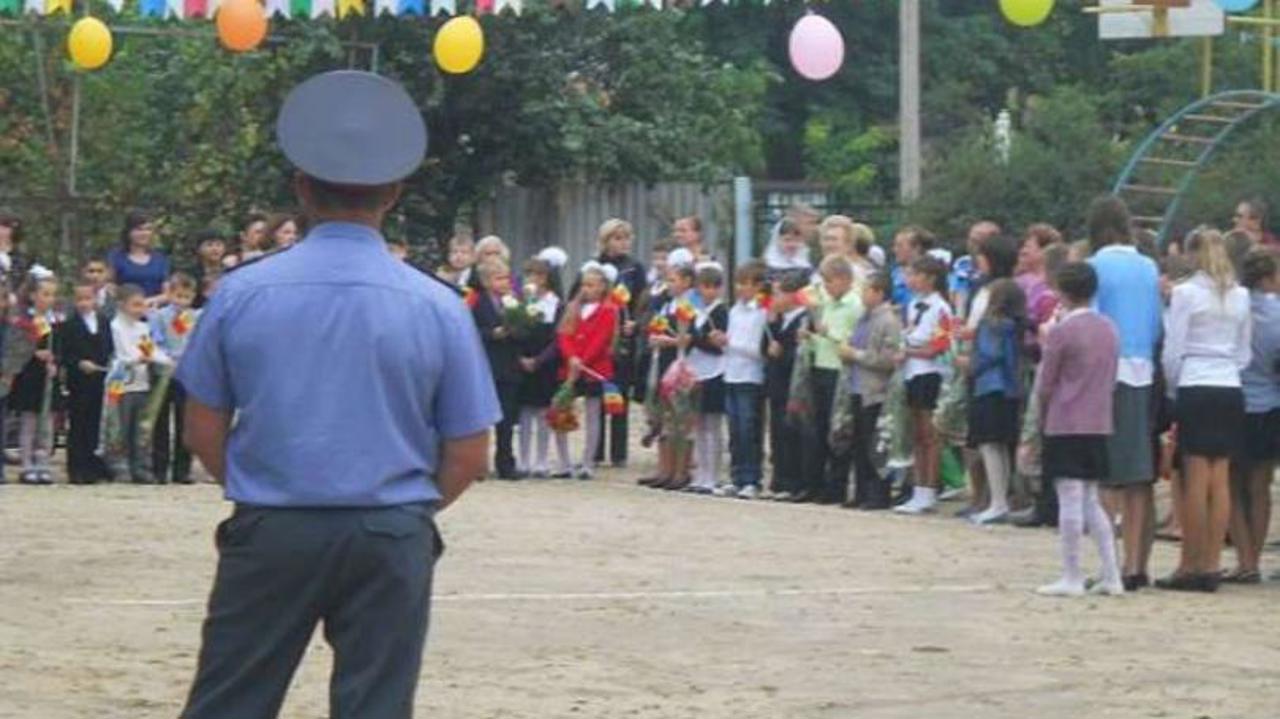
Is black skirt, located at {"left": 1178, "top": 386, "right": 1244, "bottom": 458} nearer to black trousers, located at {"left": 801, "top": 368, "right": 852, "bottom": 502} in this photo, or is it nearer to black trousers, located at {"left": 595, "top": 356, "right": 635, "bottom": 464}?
black trousers, located at {"left": 801, "top": 368, "right": 852, "bottom": 502}

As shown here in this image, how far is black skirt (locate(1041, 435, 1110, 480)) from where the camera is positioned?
47.9 feet

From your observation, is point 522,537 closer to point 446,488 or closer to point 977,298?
point 977,298

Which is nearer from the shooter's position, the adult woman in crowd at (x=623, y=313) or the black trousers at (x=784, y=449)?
the black trousers at (x=784, y=449)

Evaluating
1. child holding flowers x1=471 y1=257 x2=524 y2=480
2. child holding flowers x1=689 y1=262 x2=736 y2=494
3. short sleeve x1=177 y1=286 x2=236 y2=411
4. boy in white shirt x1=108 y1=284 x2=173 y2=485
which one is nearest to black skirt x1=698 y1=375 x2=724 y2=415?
child holding flowers x1=689 y1=262 x2=736 y2=494

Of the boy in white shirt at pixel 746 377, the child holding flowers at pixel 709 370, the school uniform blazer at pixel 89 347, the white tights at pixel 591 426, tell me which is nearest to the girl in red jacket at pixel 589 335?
the white tights at pixel 591 426

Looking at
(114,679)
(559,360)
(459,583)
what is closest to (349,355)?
(114,679)

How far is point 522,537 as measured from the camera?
1762 cm

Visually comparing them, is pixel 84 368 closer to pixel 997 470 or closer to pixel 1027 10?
pixel 997 470

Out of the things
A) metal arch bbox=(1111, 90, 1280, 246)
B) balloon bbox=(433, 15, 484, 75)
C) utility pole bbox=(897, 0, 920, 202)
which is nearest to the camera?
balloon bbox=(433, 15, 484, 75)

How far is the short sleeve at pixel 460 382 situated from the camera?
7.21m

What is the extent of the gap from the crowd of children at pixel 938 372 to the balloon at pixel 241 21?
2.84 meters

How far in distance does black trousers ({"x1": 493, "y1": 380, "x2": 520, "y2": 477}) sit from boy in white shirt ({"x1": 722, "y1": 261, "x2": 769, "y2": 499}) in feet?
5.94

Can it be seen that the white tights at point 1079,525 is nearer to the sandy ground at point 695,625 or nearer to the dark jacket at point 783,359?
the sandy ground at point 695,625

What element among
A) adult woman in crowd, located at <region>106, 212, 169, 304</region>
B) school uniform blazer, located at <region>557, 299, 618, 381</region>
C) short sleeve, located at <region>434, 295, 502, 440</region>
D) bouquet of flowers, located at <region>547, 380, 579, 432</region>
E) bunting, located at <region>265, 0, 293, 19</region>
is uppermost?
bunting, located at <region>265, 0, 293, 19</region>
